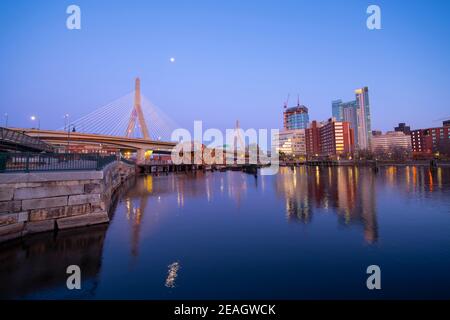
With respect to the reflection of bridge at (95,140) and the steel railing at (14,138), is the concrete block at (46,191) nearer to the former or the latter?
the steel railing at (14,138)

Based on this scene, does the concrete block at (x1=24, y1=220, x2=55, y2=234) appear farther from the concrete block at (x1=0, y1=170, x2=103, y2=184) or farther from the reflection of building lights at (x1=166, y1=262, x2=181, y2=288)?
the reflection of building lights at (x1=166, y1=262, x2=181, y2=288)

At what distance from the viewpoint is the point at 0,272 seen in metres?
7.46

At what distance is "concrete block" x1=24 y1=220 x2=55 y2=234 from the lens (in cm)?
1066

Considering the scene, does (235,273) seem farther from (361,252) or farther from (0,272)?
(0,272)

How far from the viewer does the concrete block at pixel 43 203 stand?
10.6 metres

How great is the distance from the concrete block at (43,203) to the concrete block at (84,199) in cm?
31

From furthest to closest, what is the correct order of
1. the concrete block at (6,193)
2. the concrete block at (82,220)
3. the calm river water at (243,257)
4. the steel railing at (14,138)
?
the steel railing at (14,138) < the concrete block at (82,220) < the concrete block at (6,193) < the calm river water at (243,257)

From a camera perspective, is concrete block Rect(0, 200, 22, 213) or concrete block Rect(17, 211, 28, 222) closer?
concrete block Rect(0, 200, 22, 213)

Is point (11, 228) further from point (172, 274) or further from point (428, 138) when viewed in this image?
point (428, 138)

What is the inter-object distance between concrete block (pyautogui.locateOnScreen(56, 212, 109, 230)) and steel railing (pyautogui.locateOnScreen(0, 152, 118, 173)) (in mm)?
2506

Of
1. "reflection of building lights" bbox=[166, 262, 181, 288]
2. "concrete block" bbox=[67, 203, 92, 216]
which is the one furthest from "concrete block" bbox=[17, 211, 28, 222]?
"reflection of building lights" bbox=[166, 262, 181, 288]

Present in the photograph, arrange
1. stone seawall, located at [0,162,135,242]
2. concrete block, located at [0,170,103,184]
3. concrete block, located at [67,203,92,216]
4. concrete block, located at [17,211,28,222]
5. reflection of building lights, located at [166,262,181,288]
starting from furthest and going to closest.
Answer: concrete block, located at [67,203,92,216]
concrete block, located at [17,211,28,222]
concrete block, located at [0,170,103,184]
stone seawall, located at [0,162,135,242]
reflection of building lights, located at [166,262,181,288]

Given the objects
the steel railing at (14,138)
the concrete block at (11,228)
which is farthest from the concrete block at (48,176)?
the steel railing at (14,138)
